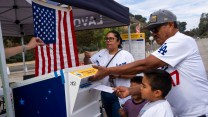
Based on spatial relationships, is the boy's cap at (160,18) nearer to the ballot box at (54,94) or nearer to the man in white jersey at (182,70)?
the man in white jersey at (182,70)

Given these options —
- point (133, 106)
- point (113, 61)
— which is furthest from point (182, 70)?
point (113, 61)

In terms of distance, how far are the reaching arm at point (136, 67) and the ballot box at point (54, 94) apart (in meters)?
0.09

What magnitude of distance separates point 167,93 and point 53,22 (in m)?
1.86

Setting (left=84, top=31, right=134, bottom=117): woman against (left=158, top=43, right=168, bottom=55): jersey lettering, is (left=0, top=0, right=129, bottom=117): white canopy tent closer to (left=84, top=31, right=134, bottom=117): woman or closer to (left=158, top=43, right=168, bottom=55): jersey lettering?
(left=84, top=31, right=134, bottom=117): woman

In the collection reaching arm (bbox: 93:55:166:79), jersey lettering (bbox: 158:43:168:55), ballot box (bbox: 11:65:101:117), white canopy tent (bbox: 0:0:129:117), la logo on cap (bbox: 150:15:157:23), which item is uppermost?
white canopy tent (bbox: 0:0:129:117)

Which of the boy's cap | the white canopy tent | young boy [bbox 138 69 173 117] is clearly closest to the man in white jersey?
the boy's cap

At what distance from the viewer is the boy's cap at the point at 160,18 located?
2.36m

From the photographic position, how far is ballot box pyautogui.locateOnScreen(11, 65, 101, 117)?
89.0 inches

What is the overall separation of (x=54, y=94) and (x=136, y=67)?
761 millimetres

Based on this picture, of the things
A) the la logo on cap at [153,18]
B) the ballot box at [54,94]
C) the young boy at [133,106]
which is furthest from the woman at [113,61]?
the la logo on cap at [153,18]

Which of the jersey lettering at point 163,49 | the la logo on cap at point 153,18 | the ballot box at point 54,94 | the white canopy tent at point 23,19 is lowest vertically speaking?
the ballot box at point 54,94

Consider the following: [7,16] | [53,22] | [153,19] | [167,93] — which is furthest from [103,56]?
[7,16]

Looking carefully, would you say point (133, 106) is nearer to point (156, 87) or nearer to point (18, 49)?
point (156, 87)

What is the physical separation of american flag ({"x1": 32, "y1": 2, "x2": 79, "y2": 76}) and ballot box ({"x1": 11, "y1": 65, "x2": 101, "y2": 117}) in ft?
3.12
